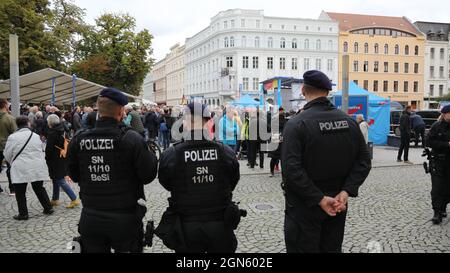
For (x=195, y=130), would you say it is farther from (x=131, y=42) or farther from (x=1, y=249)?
(x=131, y=42)

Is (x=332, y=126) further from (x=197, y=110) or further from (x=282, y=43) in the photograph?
(x=282, y=43)

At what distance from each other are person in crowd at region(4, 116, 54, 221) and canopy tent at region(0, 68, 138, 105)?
9.31 metres

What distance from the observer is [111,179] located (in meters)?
3.22

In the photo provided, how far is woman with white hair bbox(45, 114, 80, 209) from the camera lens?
720cm

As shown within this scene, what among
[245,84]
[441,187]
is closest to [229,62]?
[245,84]

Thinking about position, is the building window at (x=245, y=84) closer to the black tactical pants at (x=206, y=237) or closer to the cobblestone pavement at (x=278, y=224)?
the cobblestone pavement at (x=278, y=224)

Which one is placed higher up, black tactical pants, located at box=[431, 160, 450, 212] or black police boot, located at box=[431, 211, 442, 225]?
black tactical pants, located at box=[431, 160, 450, 212]

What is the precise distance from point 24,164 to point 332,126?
5.64 m

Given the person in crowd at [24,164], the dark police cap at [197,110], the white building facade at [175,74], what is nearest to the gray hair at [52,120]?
the person in crowd at [24,164]

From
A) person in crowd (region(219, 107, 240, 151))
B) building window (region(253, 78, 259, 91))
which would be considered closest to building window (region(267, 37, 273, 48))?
building window (region(253, 78, 259, 91))

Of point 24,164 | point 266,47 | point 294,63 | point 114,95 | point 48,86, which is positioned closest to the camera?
point 114,95

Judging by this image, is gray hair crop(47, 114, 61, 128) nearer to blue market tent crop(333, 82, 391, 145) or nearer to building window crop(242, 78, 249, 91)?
blue market tent crop(333, 82, 391, 145)

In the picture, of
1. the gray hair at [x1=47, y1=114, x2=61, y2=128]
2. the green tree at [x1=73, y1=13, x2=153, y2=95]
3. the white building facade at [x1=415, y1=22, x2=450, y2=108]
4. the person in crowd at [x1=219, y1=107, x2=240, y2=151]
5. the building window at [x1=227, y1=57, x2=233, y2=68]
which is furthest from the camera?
the white building facade at [x1=415, y1=22, x2=450, y2=108]
